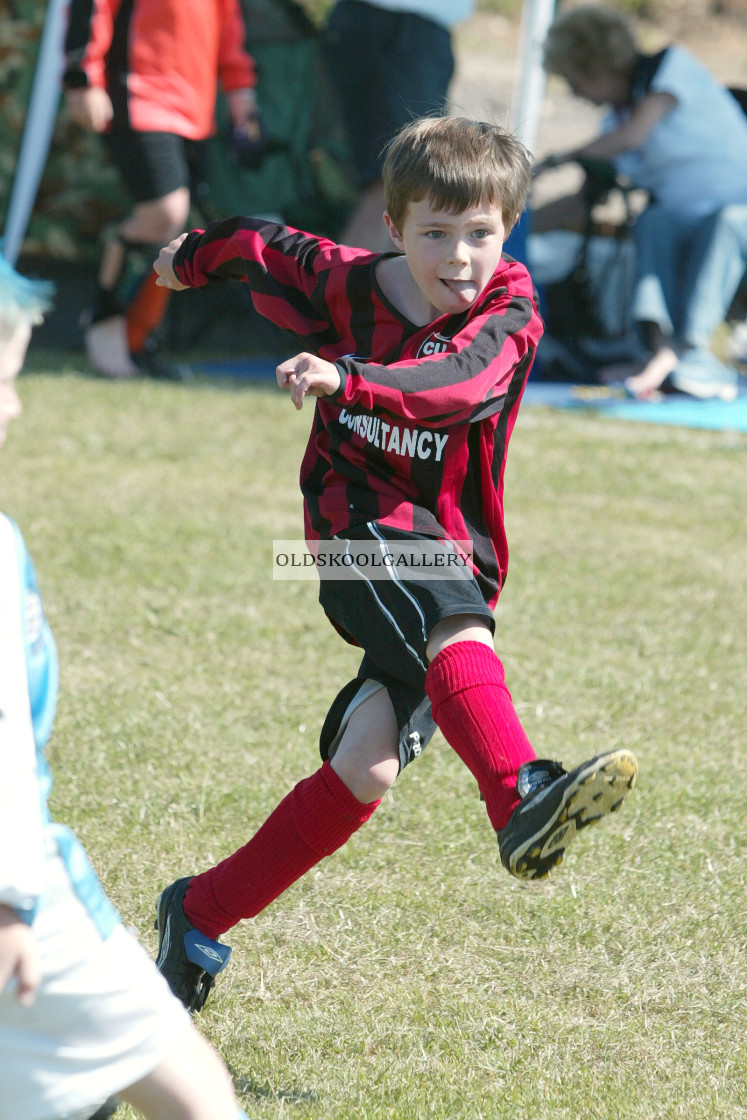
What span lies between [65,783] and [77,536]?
1.75 m

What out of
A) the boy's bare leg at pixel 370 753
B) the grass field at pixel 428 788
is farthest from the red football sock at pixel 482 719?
the grass field at pixel 428 788

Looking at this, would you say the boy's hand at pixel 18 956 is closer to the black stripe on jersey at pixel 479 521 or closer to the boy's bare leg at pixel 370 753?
the boy's bare leg at pixel 370 753

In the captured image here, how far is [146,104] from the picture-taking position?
6.40 meters

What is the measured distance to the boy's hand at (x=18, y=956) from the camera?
1.31 m

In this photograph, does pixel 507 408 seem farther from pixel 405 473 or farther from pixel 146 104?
pixel 146 104

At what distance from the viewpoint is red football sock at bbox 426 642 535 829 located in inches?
A: 75.6

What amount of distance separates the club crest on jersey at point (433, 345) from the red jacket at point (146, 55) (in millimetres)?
4690

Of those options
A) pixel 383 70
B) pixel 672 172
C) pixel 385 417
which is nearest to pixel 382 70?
pixel 383 70

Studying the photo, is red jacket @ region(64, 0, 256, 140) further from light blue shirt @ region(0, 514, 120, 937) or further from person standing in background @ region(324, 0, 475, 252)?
light blue shirt @ region(0, 514, 120, 937)

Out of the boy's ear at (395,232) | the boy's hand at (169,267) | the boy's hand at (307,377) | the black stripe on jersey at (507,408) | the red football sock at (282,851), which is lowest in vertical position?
the red football sock at (282,851)

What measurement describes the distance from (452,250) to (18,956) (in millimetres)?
1202

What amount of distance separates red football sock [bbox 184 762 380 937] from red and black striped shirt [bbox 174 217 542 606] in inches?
15.8

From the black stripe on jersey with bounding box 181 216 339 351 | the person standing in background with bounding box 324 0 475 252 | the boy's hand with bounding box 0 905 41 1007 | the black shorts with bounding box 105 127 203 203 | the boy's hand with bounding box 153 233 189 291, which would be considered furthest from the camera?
the person standing in background with bounding box 324 0 475 252

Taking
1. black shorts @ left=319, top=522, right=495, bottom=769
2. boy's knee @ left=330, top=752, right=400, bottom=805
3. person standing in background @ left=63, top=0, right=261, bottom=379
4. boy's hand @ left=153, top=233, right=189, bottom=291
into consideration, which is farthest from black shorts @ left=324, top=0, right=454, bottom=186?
boy's knee @ left=330, top=752, right=400, bottom=805
